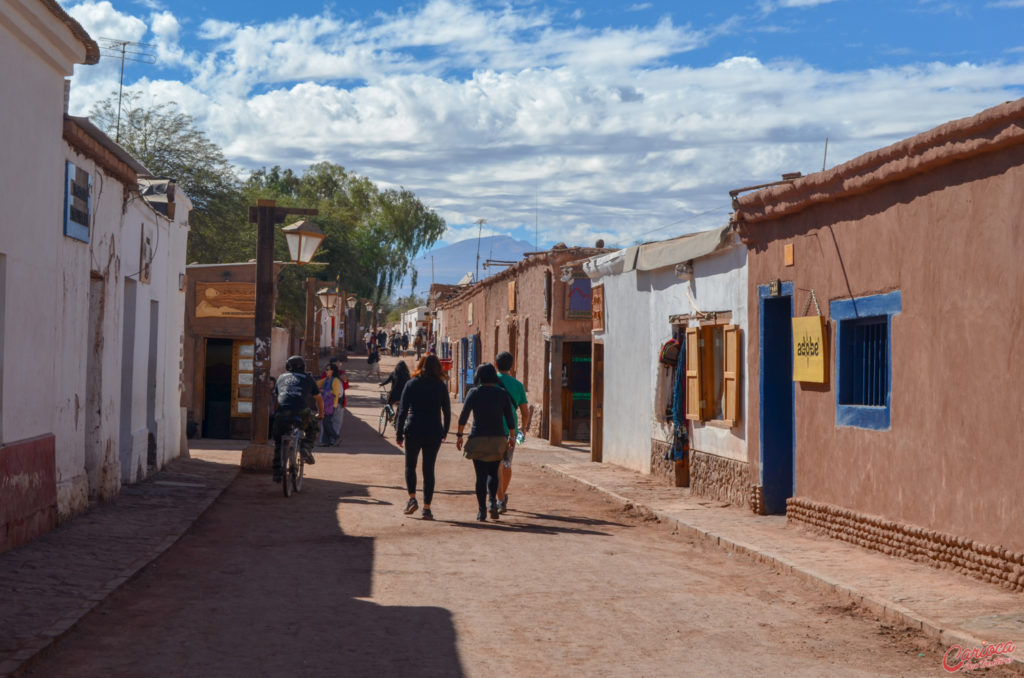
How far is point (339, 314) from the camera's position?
70688mm

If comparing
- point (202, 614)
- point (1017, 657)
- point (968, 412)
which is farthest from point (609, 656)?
point (968, 412)

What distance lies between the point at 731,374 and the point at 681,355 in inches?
92.9

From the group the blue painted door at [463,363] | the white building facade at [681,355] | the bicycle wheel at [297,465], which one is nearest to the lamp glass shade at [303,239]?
the bicycle wheel at [297,465]

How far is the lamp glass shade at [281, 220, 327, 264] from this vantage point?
58.3 ft

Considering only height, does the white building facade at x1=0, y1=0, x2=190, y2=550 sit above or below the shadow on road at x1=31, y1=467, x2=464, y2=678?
above

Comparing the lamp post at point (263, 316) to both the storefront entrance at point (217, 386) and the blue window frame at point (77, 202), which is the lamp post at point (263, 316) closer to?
the blue window frame at point (77, 202)

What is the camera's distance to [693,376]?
15867mm

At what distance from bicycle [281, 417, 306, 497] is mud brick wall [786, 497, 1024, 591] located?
19.5ft

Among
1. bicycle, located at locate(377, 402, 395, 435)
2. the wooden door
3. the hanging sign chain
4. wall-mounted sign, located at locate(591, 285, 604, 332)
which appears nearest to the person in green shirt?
the hanging sign chain

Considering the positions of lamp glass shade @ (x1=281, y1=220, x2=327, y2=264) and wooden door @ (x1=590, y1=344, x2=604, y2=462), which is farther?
wooden door @ (x1=590, y1=344, x2=604, y2=462)

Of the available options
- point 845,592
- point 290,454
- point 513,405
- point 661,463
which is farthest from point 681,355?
point 845,592

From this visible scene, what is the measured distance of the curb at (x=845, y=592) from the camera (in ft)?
22.5

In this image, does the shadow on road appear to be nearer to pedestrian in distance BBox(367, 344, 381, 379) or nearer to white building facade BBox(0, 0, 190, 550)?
white building facade BBox(0, 0, 190, 550)

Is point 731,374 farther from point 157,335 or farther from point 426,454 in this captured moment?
point 157,335
